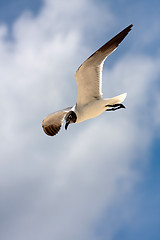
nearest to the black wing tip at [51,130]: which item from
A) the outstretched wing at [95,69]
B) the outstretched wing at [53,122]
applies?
the outstretched wing at [53,122]

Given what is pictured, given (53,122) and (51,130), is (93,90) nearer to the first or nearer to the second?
(53,122)

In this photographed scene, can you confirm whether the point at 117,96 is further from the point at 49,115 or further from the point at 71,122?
the point at 49,115

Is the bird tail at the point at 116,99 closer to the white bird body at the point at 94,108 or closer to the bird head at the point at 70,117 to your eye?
the white bird body at the point at 94,108

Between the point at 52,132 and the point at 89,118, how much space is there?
5.49 feet

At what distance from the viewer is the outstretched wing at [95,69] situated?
8.86 metres

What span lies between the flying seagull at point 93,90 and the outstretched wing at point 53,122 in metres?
0.23

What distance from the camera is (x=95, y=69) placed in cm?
897

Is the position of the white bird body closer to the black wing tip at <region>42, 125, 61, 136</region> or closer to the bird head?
the bird head

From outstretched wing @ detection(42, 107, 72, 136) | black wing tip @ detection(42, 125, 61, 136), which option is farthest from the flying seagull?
black wing tip @ detection(42, 125, 61, 136)

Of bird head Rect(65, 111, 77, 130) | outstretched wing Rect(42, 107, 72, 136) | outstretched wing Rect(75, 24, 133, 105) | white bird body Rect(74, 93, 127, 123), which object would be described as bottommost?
white bird body Rect(74, 93, 127, 123)

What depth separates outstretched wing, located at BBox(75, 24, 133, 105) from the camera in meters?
8.86

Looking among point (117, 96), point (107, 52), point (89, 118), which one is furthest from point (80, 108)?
point (107, 52)

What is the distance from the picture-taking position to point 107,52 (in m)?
8.85

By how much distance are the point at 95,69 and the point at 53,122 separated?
2.54 meters
